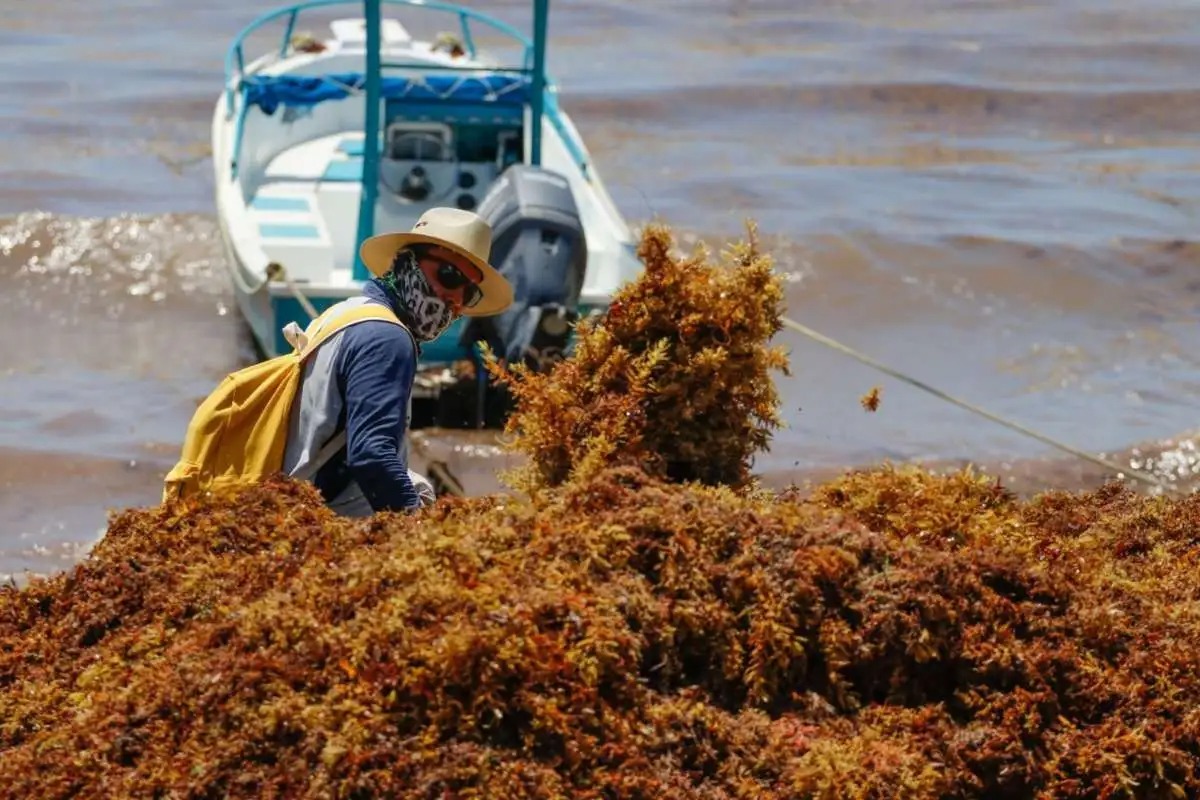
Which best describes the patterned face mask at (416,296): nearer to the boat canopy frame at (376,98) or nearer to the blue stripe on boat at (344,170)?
the boat canopy frame at (376,98)

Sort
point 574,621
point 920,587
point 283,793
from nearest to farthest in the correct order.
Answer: point 283,793
point 574,621
point 920,587

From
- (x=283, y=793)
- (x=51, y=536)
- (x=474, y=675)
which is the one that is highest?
(x=474, y=675)

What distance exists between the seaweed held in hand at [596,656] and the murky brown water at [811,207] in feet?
19.4

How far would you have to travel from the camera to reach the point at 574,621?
3279 millimetres

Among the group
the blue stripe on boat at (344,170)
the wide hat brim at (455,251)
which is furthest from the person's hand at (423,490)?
the blue stripe on boat at (344,170)

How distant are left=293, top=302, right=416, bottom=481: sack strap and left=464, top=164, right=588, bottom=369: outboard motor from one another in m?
5.60

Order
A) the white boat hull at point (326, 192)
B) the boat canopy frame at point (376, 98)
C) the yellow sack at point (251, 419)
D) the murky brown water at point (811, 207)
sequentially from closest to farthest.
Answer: the yellow sack at point (251, 419) → the boat canopy frame at point (376, 98) → the white boat hull at point (326, 192) → the murky brown water at point (811, 207)

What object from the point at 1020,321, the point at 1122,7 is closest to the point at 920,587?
the point at 1020,321

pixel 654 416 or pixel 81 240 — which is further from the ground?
pixel 654 416

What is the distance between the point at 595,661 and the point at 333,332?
5.22 feet

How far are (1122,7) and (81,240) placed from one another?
730 inches

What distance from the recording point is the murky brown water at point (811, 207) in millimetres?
11578

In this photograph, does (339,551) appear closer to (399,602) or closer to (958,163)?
(399,602)

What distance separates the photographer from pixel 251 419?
4508 millimetres
